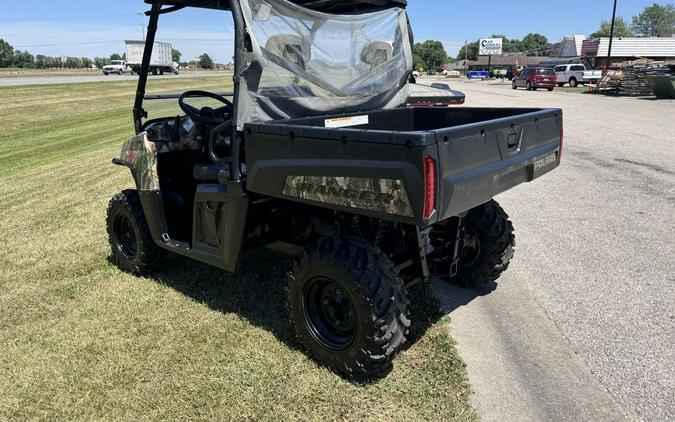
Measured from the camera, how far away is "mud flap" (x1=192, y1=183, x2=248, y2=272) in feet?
11.3

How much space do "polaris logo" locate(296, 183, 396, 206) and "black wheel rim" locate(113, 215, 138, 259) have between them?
2408 mm

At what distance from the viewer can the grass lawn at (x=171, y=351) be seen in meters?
2.89

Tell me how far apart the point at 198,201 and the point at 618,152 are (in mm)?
9330

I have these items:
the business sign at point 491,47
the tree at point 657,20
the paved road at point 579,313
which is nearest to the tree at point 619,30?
the tree at point 657,20

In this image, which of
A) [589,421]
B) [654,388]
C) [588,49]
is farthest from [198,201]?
[588,49]

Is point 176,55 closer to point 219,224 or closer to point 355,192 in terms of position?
point 219,224

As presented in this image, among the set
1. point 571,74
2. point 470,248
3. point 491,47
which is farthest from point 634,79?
point 491,47

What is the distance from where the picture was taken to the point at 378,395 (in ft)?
9.70

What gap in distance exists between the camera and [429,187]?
8.06 ft

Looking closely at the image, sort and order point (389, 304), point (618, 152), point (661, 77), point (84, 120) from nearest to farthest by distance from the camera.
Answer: point (389, 304) → point (618, 152) → point (84, 120) → point (661, 77)

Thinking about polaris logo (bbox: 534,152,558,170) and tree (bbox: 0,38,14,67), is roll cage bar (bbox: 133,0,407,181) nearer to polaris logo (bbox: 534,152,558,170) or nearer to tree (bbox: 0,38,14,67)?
polaris logo (bbox: 534,152,558,170)

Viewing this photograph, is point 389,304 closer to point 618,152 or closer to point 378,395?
point 378,395

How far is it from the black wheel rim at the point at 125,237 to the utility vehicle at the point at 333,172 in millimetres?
14

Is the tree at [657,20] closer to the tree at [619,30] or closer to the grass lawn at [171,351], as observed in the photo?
the tree at [619,30]
